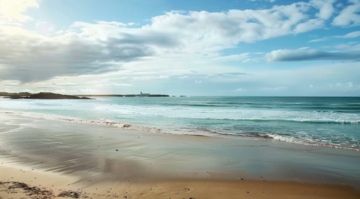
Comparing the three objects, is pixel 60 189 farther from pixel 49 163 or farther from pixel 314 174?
pixel 314 174

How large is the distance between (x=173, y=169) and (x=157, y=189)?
7.10 feet

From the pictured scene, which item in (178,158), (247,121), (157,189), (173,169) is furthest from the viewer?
(247,121)

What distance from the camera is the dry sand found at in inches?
289

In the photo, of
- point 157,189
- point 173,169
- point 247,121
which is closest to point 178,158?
point 173,169

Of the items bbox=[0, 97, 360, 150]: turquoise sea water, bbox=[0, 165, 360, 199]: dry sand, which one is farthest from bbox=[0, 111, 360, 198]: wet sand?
bbox=[0, 97, 360, 150]: turquoise sea water

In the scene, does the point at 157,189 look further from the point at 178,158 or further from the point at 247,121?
the point at 247,121

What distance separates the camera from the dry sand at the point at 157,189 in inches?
289

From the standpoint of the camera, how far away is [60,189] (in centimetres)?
765

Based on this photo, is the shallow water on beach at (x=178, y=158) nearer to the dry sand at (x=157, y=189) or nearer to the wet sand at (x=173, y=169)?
the wet sand at (x=173, y=169)

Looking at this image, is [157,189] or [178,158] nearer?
[157,189]

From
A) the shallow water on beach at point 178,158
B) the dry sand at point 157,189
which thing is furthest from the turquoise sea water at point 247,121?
the dry sand at point 157,189

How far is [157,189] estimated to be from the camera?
8.08 metres

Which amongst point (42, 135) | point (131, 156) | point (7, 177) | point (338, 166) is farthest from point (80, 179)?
point (42, 135)

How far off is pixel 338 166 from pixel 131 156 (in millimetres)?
6370
